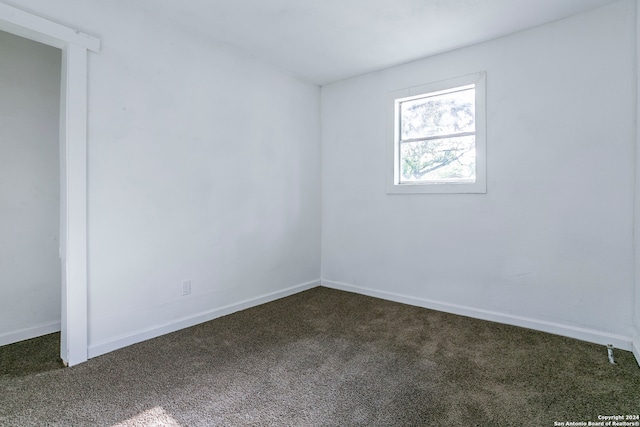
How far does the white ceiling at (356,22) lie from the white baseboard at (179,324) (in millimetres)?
2479

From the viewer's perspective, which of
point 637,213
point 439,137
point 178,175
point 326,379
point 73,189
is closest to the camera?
point 326,379

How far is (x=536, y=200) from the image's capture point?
9.19ft

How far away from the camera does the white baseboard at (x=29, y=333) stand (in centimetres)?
253

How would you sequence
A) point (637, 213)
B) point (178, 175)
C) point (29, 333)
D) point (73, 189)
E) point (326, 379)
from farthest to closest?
1. point (178, 175)
2. point (29, 333)
3. point (637, 213)
4. point (73, 189)
5. point (326, 379)

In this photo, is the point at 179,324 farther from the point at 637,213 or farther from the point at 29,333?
the point at 637,213

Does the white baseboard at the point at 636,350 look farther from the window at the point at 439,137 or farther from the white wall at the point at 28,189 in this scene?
the white wall at the point at 28,189

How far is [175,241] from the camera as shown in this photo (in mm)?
2789

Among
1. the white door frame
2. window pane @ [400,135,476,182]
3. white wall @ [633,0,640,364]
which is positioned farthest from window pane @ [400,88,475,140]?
the white door frame

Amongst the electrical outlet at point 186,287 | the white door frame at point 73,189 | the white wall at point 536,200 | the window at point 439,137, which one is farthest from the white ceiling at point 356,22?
the electrical outlet at point 186,287

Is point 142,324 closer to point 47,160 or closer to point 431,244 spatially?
point 47,160

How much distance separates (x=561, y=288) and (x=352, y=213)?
212 centimetres

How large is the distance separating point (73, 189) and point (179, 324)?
134cm

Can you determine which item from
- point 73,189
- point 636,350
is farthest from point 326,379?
point 636,350

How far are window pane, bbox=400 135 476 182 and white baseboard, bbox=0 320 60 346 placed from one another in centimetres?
351
